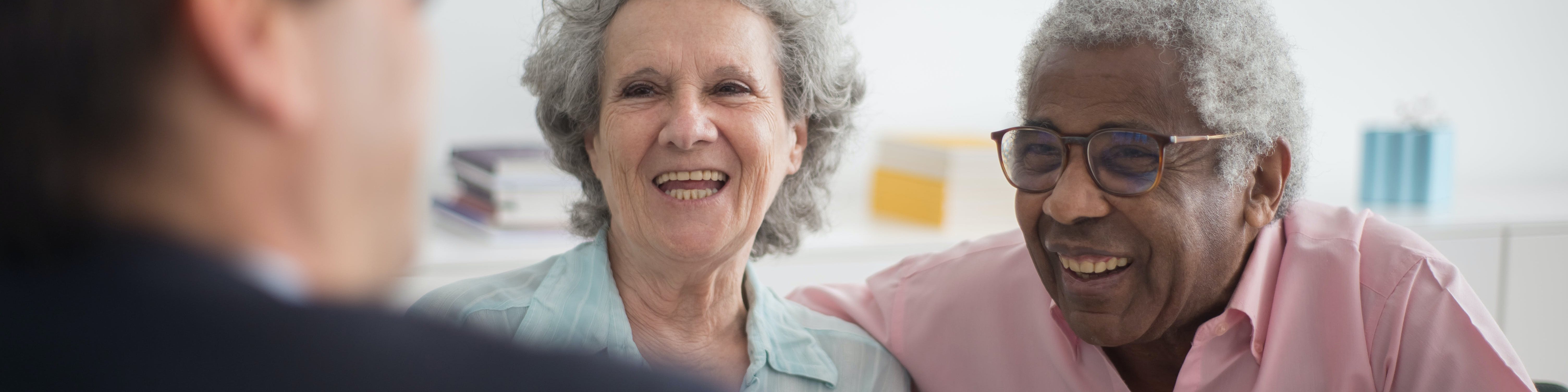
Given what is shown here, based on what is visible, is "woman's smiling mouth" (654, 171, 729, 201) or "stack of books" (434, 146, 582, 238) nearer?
"woman's smiling mouth" (654, 171, 729, 201)

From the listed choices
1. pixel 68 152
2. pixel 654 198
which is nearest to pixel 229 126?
pixel 68 152

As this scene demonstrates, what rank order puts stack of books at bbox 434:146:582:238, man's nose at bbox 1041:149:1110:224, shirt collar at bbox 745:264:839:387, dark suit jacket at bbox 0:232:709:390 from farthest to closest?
stack of books at bbox 434:146:582:238 < shirt collar at bbox 745:264:839:387 < man's nose at bbox 1041:149:1110:224 < dark suit jacket at bbox 0:232:709:390

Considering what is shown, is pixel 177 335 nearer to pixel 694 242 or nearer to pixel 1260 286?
pixel 694 242

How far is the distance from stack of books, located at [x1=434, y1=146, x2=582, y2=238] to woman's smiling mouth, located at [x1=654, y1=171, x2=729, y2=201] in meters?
1.04

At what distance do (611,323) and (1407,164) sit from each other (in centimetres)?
296

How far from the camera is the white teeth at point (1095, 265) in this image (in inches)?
63.5

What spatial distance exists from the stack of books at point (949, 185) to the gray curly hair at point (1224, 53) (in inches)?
55.7

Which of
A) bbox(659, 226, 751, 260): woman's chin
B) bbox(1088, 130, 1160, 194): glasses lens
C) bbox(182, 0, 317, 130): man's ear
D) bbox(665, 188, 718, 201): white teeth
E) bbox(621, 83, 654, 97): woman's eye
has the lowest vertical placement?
bbox(659, 226, 751, 260): woman's chin

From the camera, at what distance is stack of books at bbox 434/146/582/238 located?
2.80 m

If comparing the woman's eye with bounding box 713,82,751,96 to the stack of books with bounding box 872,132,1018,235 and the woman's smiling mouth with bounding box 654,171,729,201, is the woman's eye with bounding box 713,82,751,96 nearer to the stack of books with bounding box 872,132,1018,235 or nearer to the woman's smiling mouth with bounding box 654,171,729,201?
the woman's smiling mouth with bounding box 654,171,729,201

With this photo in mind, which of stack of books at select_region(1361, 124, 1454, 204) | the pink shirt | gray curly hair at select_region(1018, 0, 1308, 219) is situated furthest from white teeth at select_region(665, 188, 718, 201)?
stack of books at select_region(1361, 124, 1454, 204)

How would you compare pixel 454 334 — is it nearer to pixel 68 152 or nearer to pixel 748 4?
pixel 68 152

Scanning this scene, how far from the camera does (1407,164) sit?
3.58m

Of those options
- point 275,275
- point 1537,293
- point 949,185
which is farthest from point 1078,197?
point 1537,293
